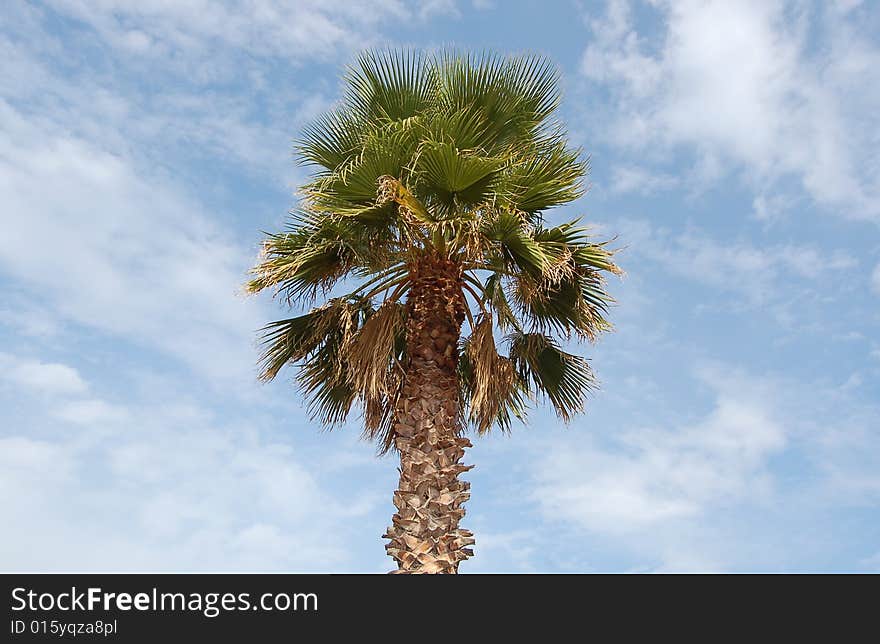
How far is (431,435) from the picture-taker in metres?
9.39

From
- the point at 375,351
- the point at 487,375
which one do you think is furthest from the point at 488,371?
the point at 375,351

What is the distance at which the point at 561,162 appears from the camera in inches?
399

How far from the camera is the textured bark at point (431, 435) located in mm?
8969

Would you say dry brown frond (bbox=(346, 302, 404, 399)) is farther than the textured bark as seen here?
Yes

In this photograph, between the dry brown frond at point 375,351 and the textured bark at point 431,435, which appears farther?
the dry brown frond at point 375,351

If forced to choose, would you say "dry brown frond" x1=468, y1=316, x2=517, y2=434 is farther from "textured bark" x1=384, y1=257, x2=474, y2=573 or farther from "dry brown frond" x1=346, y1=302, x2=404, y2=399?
"dry brown frond" x1=346, y1=302, x2=404, y2=399

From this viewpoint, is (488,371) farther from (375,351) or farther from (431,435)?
(375,351)

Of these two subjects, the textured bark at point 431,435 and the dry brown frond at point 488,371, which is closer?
the textured bark at point 431,435

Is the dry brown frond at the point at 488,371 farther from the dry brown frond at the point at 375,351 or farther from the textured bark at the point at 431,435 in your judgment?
the dry brown frond at the point at 375,351

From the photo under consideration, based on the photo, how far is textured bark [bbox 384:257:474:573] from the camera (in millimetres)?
8969

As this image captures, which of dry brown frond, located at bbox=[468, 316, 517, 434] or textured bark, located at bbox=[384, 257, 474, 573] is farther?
dry brown frond, located at bbox=[468, 316, 517, 434]
